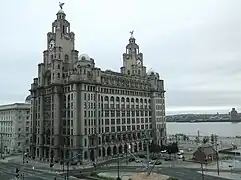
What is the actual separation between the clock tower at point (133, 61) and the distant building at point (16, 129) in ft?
200

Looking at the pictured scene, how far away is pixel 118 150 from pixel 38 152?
120 ft

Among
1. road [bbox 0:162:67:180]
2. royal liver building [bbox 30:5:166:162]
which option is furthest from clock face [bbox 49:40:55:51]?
road [bbox 0:162:67:180]

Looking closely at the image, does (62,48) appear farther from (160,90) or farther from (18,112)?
(160,90)

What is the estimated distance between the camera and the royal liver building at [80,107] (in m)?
110

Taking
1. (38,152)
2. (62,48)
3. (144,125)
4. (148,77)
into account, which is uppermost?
(62,48)

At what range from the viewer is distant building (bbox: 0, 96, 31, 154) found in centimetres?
14800

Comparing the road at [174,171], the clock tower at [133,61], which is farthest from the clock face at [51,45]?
the road at [174,171]

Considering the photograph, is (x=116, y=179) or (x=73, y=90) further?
(x=73, y=90)

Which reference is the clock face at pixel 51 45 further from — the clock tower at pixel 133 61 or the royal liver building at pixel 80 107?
the clock tower at pixel 133 61

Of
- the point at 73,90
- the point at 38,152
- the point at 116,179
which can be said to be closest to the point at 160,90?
the point at 73,90

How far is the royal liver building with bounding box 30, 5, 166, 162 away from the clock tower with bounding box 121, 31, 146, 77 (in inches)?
366

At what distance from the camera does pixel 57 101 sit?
383 feet

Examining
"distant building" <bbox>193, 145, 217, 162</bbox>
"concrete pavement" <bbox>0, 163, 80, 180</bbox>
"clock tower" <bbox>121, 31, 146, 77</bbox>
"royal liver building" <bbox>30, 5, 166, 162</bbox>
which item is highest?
"clock tower" <bbox>121, 31, 146, 77</bbox>

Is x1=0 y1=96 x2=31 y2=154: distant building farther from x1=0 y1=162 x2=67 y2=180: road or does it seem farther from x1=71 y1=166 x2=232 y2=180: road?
x1=71 y1=166 x2=232 y2=180: road
